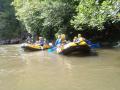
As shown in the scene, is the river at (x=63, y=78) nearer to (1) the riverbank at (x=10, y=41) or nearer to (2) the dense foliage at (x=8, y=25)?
(1) the riverbank at (x=10, y=41)

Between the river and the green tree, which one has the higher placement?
the green tree

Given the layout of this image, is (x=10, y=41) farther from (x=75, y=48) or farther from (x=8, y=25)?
(x=75, y=48)

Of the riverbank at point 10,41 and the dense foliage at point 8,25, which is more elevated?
the dense foliage at point 8,25

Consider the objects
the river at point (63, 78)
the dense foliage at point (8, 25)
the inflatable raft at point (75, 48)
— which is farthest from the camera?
the dense foliage at point (8, 25)

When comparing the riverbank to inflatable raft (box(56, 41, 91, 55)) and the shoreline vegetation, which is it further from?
inflatable raft (box(56, 41, 91, 55))

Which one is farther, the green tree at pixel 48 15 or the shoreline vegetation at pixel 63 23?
the green tree at pixel 48 15

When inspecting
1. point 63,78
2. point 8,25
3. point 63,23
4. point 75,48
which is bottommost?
point 63,78

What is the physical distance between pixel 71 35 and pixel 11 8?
19807mm

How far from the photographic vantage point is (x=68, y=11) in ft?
66.6

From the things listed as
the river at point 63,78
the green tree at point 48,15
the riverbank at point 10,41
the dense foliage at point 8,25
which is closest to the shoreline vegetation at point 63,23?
the green tree at point 48,15

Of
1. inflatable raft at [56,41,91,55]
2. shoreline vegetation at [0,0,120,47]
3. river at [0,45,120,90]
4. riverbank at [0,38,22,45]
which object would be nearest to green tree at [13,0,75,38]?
shoreline vegetation at [0,0,120,47]

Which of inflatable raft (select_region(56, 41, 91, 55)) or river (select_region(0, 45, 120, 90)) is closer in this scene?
river (select_region(0, 45, 120, 90))

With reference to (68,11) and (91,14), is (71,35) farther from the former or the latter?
(91,14)

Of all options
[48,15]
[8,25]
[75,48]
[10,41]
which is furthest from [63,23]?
[8,25]
